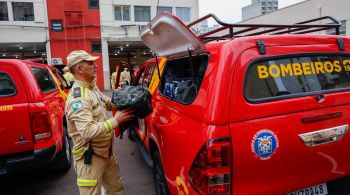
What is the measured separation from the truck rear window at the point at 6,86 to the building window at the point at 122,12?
20905 millimetres

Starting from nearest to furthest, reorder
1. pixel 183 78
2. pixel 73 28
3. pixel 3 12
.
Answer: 1. pixel 183 78
2. pixel 3 12
3. pixel 73 28

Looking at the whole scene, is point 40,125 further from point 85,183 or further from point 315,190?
point 315,190

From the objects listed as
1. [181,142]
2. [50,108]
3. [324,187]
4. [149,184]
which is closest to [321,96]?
[324,187]

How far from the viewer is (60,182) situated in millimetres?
4176

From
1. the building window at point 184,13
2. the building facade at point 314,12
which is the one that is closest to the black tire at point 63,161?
the building facade at point 314,12

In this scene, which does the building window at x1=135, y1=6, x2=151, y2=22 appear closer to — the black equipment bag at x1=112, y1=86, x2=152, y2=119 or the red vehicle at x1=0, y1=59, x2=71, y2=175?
the red vehicle at x1=0, y1=59, x2=71, y2=175

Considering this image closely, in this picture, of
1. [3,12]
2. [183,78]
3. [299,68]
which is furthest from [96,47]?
[299,68]

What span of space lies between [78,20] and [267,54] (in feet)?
73.1

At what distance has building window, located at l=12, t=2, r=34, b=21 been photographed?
20.6 meters

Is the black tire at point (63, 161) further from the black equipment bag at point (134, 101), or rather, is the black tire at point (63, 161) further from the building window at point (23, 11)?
the building window at point (23, 11)

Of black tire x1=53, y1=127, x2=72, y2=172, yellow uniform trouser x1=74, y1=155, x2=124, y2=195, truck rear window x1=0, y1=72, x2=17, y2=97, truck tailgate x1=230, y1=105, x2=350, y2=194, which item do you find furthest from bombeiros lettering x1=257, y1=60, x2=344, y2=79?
black tire x1=53, y1=127, x2=72, y2=172

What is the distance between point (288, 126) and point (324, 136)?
0.32m

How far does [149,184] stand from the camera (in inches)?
157

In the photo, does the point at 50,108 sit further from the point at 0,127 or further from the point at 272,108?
the point at 272,108
